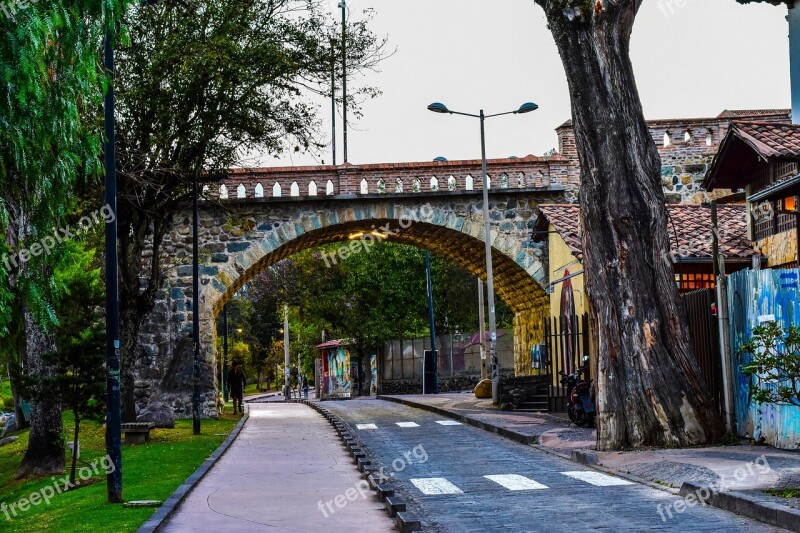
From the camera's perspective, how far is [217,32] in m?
22.2

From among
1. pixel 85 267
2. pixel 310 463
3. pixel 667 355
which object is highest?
pixel 85 267

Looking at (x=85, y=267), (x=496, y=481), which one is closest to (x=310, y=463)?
(x=496, y=481)

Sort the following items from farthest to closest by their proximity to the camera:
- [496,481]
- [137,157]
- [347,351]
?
[347,351], [137,157], [496,481]

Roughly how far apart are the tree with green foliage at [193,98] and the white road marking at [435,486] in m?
10.2

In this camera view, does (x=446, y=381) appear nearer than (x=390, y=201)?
No

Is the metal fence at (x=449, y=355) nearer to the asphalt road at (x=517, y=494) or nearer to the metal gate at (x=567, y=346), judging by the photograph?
the metal gate at (x=567, y=346)

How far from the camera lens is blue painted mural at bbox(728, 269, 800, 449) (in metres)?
13.9

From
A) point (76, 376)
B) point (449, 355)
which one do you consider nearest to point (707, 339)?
point (76, 376)

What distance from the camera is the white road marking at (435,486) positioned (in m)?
11.8

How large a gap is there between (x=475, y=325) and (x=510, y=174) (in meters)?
24.3

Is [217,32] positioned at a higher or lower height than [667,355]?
higher

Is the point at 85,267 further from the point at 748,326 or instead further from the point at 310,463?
the point at 748,326

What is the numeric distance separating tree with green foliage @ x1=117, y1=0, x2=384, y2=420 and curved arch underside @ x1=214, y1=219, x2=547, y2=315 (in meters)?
7.65

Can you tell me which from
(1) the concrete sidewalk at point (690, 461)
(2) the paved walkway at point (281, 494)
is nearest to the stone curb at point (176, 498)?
A: (2) the paved walkway at point (281, 494)
